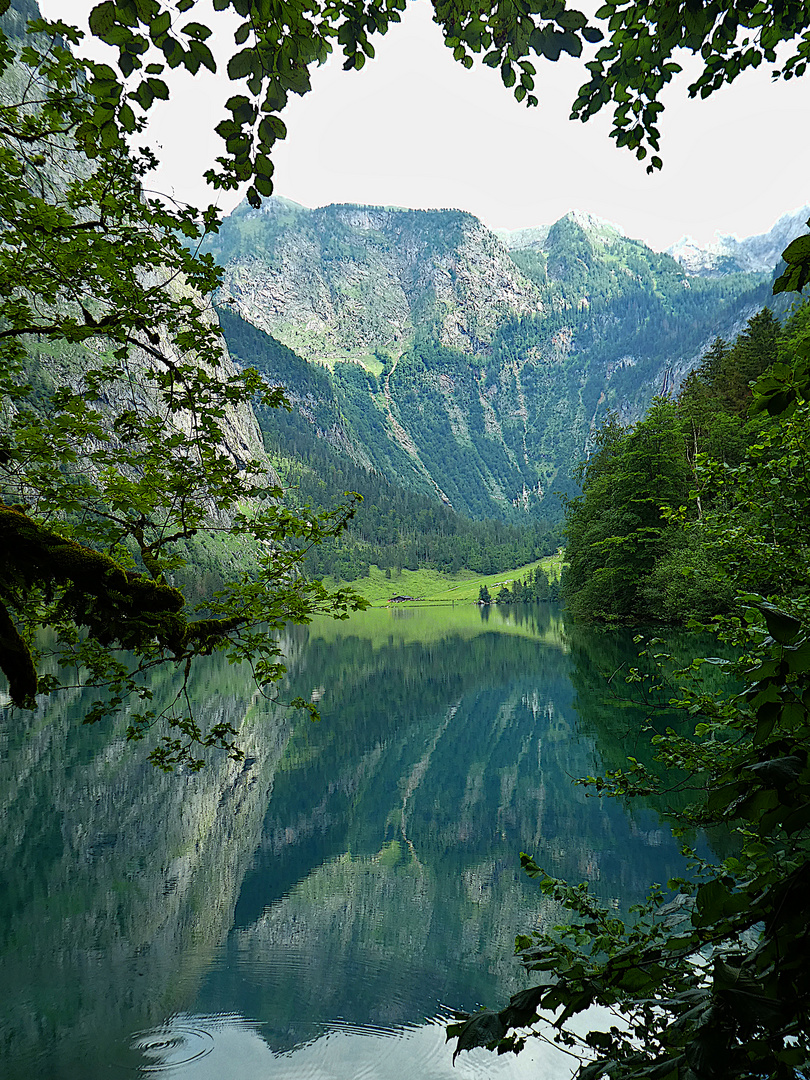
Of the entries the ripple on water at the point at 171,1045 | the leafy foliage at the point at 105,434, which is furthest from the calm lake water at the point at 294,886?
the leafy foliage at the point at 105,434

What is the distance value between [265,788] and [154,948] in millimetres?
11042

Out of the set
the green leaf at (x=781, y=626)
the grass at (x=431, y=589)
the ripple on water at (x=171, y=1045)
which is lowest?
the grass at (x=431, y=589)

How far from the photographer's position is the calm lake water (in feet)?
31.5

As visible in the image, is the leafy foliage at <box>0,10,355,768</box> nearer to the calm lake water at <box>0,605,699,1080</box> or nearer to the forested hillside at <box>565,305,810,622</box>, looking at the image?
the calm lake water at <box>0,605,699,1080</box>

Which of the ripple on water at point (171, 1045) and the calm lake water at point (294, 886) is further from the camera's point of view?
the calm lake water at point (294, 886)

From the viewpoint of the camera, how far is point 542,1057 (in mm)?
9000

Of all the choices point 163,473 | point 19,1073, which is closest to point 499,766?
point 19,1073

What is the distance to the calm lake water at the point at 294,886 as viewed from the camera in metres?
9.59

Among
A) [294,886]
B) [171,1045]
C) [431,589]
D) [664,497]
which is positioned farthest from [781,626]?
[431,589]

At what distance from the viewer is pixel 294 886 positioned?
15547 millimetres

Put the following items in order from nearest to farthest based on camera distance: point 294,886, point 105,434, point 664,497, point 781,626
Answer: point 781,626 → point 105,434 → point 294,886 → point 664,497

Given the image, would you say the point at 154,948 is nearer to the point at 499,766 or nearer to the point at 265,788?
the point at 265,788

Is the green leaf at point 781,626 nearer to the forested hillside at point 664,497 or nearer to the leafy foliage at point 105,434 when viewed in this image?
the leafy foliage at point 105,434

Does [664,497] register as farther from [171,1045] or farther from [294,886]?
[171,1045]
